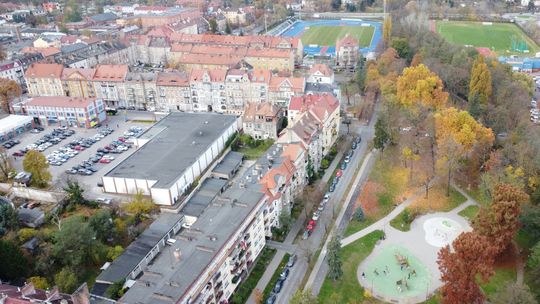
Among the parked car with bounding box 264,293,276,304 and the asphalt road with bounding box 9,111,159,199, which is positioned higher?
the asphalt road with bounding box 9,111,159,199

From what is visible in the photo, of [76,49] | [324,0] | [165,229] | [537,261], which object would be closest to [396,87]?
[537,261]

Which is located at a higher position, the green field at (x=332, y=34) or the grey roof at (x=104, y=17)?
the grey roof at (x=104, y=17)

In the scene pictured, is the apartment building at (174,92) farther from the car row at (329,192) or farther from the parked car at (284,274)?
the parked car at (284,274)

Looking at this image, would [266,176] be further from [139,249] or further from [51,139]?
[51,139]

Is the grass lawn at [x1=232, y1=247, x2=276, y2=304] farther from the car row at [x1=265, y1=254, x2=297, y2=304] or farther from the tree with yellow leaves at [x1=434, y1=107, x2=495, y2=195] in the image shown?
the tree with yellow leaves at [x1=434, y1=107, x2=495, y2=195]

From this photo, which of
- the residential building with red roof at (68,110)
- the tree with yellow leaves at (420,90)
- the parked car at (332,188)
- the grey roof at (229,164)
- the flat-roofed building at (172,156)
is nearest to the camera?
the flat-roofed building at (172,156)

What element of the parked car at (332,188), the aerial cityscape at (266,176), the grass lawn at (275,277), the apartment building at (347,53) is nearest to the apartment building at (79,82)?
the aerial cityscape at (266,176)

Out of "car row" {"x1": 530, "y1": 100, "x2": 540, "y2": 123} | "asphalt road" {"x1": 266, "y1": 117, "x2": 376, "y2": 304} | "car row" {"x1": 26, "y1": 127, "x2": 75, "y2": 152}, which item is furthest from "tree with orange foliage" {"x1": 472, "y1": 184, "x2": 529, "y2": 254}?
"car row" {"x1": 26, "y1": 127, "x2": 75, "y2": 152}
